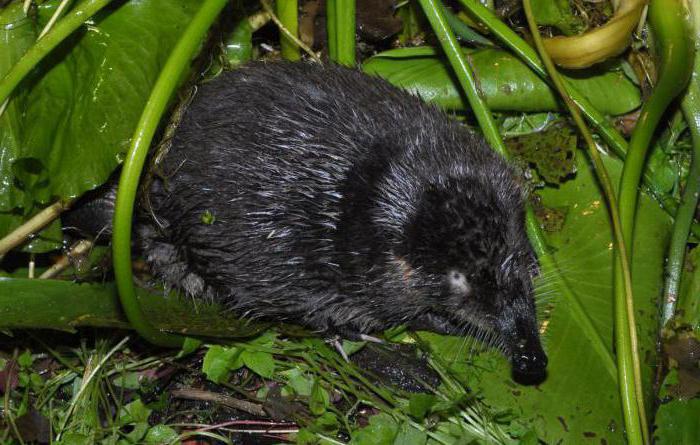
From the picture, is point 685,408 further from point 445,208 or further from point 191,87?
point 191,87

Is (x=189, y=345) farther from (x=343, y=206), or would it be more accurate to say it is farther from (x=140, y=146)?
(x=140, y=146)

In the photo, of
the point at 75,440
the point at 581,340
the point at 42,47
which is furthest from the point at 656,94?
the point at 75,440

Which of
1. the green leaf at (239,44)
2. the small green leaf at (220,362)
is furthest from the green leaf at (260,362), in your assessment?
the green leaf at (239,44)

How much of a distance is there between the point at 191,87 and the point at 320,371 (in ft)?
3.82

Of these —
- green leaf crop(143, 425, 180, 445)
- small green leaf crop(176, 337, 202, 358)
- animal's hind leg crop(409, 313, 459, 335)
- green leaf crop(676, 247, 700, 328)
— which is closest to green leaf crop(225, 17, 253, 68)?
small green leaf crop(176, 337, 202, 358)

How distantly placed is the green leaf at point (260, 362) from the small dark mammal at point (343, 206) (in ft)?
0.81

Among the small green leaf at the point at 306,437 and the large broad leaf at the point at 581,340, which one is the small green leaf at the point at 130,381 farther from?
the large broad leaf at the point at 581,340

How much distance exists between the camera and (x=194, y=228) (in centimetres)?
313

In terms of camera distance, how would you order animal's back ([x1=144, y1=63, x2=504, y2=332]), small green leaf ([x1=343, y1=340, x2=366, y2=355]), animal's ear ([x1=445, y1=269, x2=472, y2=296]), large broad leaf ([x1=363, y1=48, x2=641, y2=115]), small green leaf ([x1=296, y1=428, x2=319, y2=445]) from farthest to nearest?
1. large broad leaf ([x1=363, y1=48, x2=641, y2=115])
2. small green leaf ([x1=343, y1=340, x2=366, y2=355])
3. small green leaf ([x1=296, y1=428, x2=319, y2=445])
4. animal's back ([x1=144, y1=63, x2=504, y2=332])
5. animal's ear ([x1=445, y1=269, x2=472, y2=296])

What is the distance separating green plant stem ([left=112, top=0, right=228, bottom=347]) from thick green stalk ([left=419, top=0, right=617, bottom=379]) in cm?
89

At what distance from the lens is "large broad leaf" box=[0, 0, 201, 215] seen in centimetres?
308

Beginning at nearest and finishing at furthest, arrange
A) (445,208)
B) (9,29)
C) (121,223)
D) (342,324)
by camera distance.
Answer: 1. (121,223)
2. (445,208)
3. (9,29)
4. (342,324)

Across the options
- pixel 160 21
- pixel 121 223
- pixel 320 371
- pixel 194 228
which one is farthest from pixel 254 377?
pixel 160 21

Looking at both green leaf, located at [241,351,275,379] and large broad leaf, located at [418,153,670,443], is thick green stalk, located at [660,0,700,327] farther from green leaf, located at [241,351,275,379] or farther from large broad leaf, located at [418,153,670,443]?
green leaf, located at [241,351,275,379]
